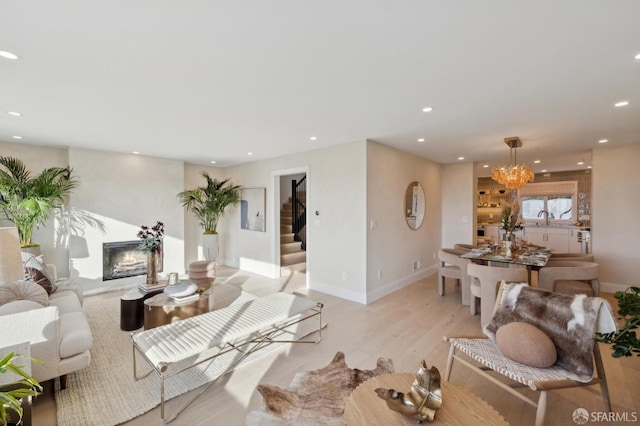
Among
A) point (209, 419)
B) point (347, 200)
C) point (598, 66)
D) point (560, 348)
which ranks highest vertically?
point (598, 66)

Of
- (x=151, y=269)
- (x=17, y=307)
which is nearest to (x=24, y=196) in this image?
(x=151, y=269)

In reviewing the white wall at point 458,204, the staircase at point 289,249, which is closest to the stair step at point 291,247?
the staircase at point 289,249

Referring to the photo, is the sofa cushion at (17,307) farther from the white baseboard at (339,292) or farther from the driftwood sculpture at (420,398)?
the white baseboard at (339,292)

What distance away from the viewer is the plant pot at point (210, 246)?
6.17m

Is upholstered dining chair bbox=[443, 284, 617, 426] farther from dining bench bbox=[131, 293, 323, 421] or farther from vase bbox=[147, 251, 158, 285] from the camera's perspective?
vase bbox=[147, 251, 158, 285]

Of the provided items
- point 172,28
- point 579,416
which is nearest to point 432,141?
point 579,416

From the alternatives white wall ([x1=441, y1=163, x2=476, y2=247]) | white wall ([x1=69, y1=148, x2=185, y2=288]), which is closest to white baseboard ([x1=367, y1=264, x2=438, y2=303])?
white wall ([x1=441, y1=163, x2=476, y2=247])

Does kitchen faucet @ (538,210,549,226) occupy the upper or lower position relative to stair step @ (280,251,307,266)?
upper

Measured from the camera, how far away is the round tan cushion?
179 cm

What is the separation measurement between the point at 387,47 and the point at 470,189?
5252mm

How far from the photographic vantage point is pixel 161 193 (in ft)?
18.2

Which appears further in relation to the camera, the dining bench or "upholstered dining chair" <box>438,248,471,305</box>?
"upholstered dining chair" <box>438,248,471,305</box>

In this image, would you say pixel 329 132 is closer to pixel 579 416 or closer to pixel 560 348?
pixel 560 348

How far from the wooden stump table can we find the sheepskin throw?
88 cm
